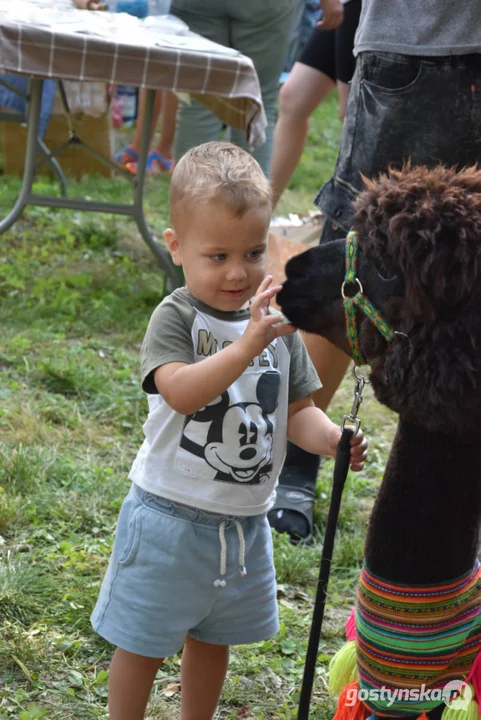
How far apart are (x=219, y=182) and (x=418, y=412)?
548 mm

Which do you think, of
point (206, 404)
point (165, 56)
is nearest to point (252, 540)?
point (206, 404)

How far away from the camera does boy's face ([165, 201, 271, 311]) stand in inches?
68.4

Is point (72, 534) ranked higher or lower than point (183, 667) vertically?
lower

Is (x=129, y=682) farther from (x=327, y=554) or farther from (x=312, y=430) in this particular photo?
(x=312, y=430)

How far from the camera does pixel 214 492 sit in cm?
181

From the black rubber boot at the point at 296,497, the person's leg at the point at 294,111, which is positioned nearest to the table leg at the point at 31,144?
the person's leg at the point at 294,111

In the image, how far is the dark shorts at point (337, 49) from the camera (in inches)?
153

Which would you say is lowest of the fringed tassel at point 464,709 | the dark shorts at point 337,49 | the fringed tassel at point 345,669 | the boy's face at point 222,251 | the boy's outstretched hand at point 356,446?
the fringed tassel at point 345,669

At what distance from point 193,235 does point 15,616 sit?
127 centimetres

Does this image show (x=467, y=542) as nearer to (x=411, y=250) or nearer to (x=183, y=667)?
(x=411, y=250)

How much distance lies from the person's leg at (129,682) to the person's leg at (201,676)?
0.35ft

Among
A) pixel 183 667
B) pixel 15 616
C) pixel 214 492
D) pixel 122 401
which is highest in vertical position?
pixel 214 492

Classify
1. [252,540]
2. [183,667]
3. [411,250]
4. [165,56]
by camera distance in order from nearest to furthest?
[411,250] < [252,540] < [183,667] < [165,56]

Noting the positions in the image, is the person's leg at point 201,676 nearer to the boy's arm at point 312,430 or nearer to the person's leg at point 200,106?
the boy's arm at point 312,430
